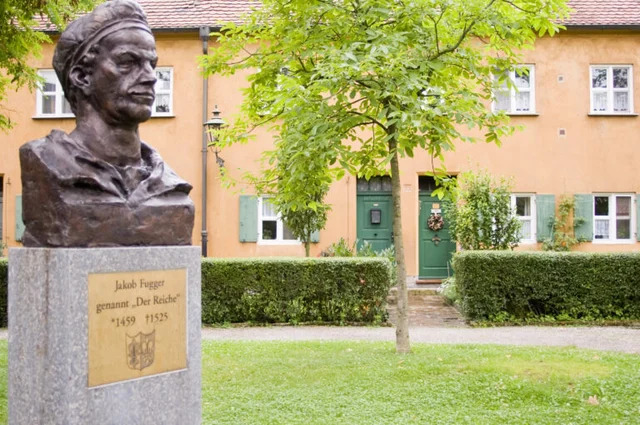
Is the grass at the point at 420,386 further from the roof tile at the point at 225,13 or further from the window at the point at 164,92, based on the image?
the roof tile at the point at 225,13

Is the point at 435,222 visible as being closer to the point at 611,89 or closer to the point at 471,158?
the point at 471,158

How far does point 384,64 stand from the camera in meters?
6.78

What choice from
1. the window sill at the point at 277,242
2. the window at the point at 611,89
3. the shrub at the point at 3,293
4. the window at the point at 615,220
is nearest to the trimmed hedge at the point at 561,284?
the window at the point at 615,220

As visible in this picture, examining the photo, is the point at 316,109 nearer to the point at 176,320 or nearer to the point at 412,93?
the point at 412,93

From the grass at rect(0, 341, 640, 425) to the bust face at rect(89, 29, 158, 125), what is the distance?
2788 millimetres

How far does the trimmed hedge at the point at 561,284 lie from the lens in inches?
448

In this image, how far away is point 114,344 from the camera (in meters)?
3.81

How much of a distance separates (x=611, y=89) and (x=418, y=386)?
534 inches

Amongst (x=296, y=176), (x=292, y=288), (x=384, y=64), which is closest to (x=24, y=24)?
(x=296, y=176)

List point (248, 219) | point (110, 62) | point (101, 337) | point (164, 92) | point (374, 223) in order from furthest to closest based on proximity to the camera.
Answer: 1. point (164, 92)
2. point (374, 223)
3. point (248, 219)
4. point (110, 62)
5. point (101, 337)

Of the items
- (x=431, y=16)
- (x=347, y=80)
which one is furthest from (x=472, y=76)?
(x=347, y=80)

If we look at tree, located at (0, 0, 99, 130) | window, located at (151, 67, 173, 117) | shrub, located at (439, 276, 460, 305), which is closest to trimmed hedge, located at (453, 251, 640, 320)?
shrub, located at (439, 276, 460, 305)

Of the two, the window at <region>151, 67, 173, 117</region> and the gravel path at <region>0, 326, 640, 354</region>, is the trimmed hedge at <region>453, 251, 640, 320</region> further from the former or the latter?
the window at <region>151, 67, 173, 117</region>

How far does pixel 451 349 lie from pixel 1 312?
7.82m
